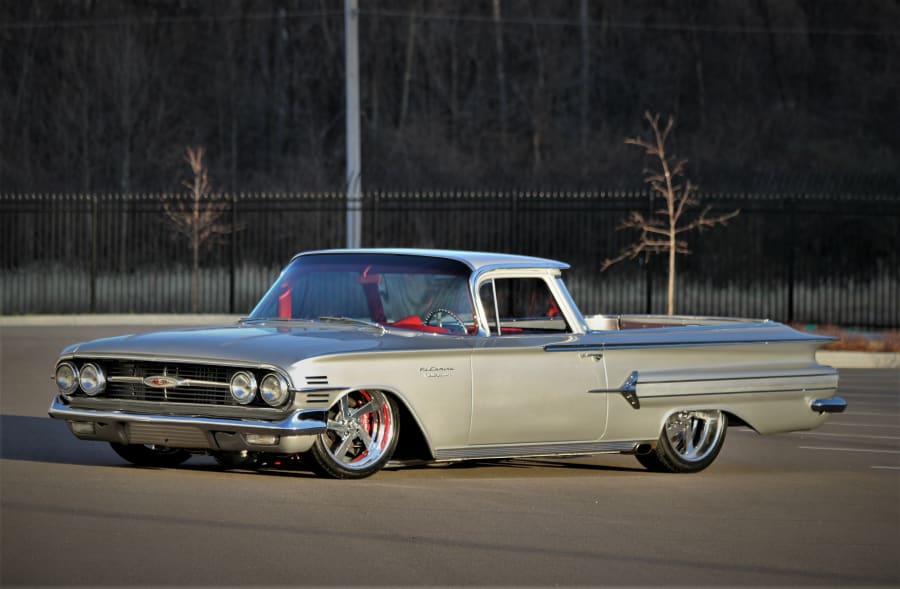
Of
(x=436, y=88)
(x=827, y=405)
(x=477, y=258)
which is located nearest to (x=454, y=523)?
(x=477, y=258)

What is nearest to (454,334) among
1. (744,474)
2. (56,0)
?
(744,474)

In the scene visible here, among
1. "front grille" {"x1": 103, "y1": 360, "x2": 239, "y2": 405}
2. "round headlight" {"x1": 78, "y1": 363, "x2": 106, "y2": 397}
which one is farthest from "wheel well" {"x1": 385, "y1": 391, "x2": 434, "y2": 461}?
"round headlight" {"x1": 78, "y1": 363, "x2": 106, "y2": 397}

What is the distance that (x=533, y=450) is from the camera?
395 inches

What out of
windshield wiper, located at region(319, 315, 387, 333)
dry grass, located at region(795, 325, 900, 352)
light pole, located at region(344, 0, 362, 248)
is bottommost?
dry grass, located at region(795, 325, 900, 352)

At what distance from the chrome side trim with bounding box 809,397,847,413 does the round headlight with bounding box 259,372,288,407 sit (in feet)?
13.2

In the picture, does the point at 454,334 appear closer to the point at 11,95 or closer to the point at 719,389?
the point at 719,389

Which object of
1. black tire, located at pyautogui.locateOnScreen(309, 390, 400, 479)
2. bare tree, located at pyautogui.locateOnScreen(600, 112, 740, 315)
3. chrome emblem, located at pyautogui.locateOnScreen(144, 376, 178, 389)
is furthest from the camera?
bare tree, located at pyautogui.locateOnScreen(600, 112, 740, 315)

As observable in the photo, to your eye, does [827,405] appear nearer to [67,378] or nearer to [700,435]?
[700,435]

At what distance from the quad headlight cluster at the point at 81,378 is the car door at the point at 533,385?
2221 mm

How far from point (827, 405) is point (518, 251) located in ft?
70.1

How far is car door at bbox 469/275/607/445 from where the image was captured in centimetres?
983

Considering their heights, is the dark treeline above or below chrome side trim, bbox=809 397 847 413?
above

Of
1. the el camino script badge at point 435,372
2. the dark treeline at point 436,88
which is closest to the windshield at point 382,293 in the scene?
the el camino script badge at point 435,372

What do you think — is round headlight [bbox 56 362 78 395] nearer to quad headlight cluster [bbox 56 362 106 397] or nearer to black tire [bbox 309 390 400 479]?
quad headlight cluster [bbox 56 362 106 397]
